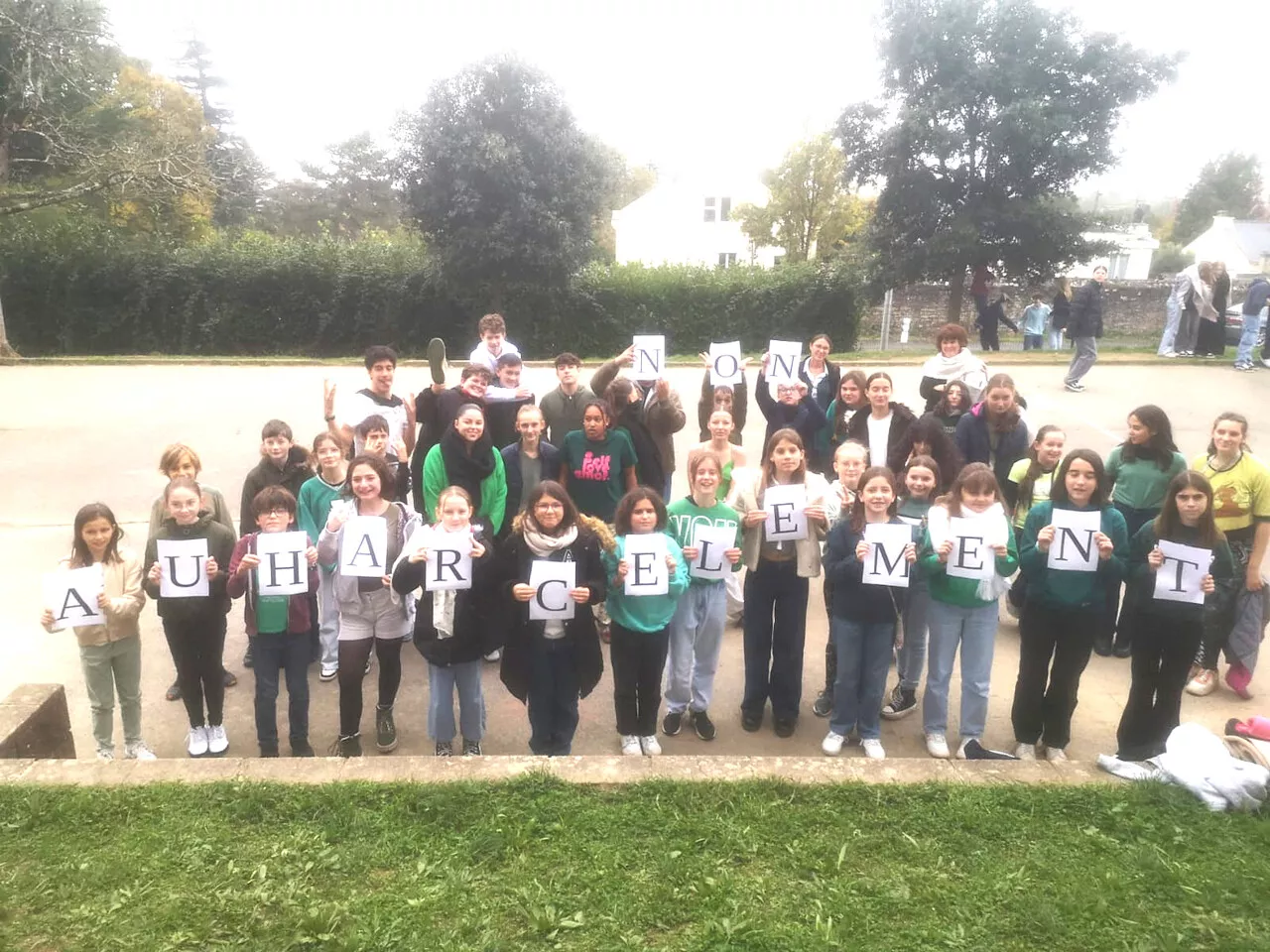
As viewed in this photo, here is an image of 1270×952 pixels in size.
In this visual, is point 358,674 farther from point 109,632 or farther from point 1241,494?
point 1241,494

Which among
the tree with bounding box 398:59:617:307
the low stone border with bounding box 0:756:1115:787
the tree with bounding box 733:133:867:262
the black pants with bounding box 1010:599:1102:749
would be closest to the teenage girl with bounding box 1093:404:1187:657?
the black pants with bounding box 1010:599:1102:749

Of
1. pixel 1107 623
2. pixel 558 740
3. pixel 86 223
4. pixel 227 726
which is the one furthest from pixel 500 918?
pixel 86 223

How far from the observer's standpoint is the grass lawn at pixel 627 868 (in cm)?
348

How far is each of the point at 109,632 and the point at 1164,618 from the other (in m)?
5.66

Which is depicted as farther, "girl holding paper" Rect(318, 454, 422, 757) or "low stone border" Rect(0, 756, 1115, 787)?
"girl holding paper" Rect(318, 454, 422, 757)

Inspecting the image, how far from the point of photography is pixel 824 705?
18.5ft

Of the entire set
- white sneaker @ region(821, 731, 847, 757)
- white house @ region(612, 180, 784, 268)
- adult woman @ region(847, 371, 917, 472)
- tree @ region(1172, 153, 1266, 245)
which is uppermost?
tree @ region(1172, 153, 1266, 245)

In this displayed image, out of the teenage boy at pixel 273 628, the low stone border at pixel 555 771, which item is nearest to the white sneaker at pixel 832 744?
the low stone border at pixel 555 771

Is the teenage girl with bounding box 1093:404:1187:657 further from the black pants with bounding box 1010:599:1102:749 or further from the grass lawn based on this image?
the grass lawn

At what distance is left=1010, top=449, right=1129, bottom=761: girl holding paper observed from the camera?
4.71 meters

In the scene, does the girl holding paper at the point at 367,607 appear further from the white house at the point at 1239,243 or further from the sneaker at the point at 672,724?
the white house at the point at 1239,243

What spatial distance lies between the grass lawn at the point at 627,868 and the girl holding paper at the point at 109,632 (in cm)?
71

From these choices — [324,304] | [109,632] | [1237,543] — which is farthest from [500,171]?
[1237,543]

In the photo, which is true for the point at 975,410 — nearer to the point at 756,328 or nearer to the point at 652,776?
the point at 652,776
